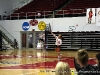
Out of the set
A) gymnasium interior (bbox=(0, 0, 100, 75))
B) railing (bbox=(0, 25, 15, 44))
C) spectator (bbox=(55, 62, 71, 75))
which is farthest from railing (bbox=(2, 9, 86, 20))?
spectator (bbox=(55, 62, 71, 75))

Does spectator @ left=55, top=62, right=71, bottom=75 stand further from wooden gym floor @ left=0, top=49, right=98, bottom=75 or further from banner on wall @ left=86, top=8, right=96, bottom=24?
banner on wall @ left=86, top=8, right=96, bottom=24

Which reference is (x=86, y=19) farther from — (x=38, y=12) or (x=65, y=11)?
(x=38, y=12)

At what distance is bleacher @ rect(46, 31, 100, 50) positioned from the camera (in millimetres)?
25594

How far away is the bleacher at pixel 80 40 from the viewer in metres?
25.6

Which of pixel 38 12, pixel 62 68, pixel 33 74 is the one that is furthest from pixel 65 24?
pixel 62 68

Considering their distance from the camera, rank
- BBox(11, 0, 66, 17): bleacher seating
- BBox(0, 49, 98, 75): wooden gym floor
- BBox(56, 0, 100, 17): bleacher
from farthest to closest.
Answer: BBox(11, 0, 66, 17): bleacher seating, BBox(56, 0, 100, 17): bleacher, BBox(0, 49, 98, 75): wooden gym floor

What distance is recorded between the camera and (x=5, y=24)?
29234 mm

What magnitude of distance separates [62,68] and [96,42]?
22738 millimetres

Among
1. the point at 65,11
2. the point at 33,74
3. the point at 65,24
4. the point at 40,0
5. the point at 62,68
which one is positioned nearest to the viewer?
the point at 62,68

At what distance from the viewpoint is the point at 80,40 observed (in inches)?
1038

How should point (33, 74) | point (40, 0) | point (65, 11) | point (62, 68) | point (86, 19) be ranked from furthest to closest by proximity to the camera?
point (40, 0), point (65, 11), point (86, 19), point (33, 74), point (62, 68)

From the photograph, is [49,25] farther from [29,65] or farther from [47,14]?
[29,65]

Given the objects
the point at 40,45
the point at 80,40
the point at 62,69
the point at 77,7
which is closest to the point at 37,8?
the point at 77,7

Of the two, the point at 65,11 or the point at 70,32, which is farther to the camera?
the point at 65,11
